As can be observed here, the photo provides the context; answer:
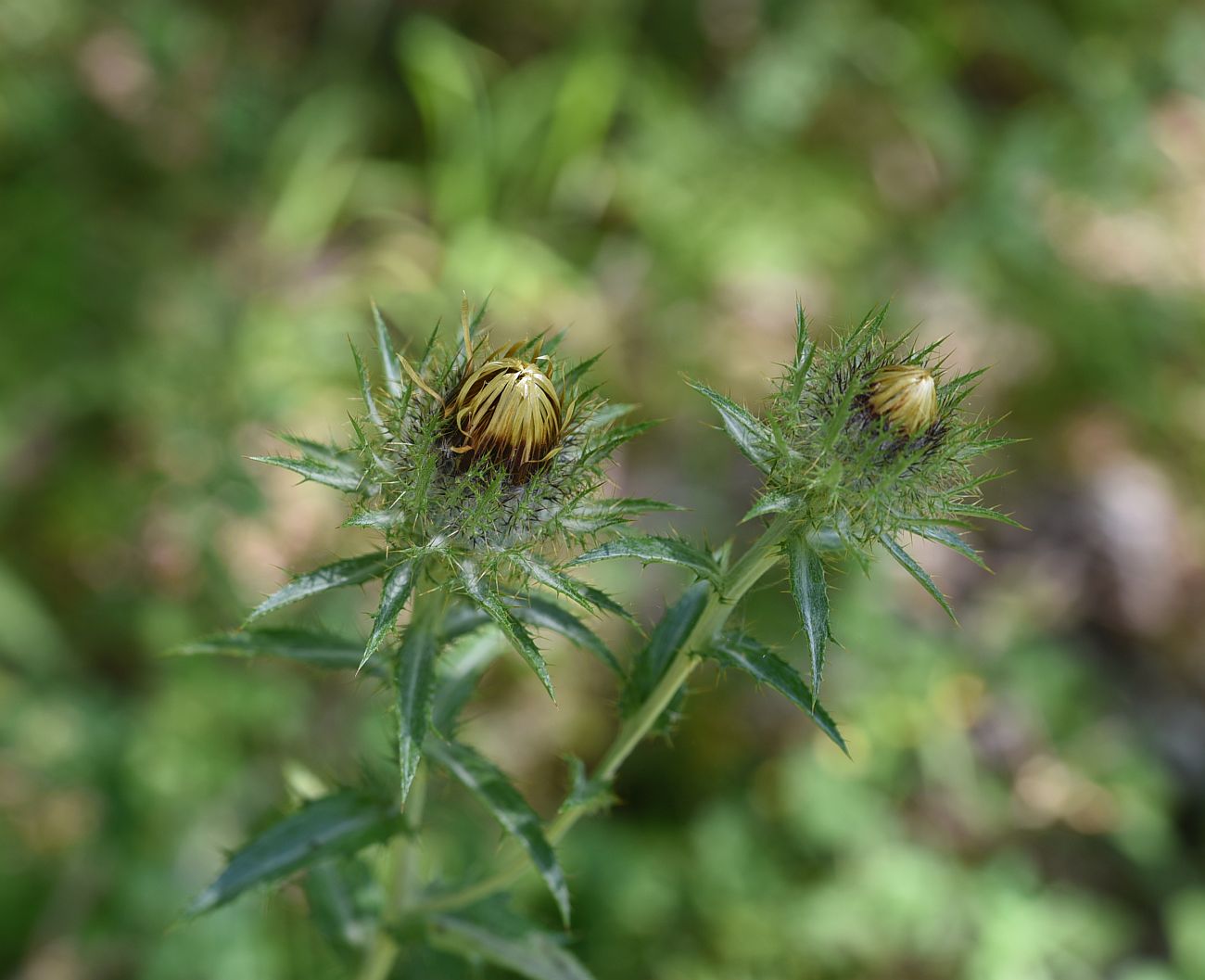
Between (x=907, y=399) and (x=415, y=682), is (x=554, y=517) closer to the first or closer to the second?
(x=415, y=682)

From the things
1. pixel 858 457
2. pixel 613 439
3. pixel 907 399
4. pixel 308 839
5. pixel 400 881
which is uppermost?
pixel 907 399

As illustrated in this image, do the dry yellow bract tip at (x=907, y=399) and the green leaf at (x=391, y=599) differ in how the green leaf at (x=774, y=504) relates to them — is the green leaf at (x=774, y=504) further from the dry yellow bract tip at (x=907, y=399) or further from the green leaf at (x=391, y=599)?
the green leaf at (x=391, y=599)

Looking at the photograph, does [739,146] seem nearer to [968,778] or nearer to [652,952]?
[968,778]

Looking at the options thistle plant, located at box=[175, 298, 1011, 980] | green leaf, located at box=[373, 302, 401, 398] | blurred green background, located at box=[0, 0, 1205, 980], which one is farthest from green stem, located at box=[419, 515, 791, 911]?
blurred green background, located at box=[0, 0, 1205, 980]

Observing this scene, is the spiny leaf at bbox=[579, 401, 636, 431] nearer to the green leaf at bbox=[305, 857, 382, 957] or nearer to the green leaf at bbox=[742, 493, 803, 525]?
the green leaf at bbox=[742, 493, 803, 525]

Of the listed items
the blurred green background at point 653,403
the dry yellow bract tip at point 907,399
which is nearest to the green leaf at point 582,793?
the dry yellow bract tip at point 907,399

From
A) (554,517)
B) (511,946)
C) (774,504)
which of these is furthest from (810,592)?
(511,946)
